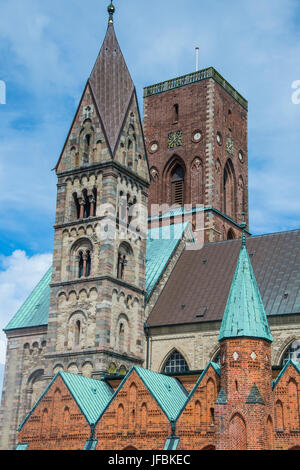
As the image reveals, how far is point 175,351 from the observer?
41.5 m

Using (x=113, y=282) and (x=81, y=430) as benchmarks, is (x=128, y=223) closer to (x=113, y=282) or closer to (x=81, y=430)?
(x=113, y=282)

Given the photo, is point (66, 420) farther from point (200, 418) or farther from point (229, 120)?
point (229, 120)

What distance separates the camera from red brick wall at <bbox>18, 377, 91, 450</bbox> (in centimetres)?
3359

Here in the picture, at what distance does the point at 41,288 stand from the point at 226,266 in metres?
12.9

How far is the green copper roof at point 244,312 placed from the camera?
31.9m

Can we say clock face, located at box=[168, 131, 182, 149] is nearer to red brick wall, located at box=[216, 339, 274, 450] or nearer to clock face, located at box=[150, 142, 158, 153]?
clock face, located at box=[150, 142, 158, 153]

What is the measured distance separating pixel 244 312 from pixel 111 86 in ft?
61.3

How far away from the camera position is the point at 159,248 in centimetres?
4834

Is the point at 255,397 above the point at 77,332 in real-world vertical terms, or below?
below

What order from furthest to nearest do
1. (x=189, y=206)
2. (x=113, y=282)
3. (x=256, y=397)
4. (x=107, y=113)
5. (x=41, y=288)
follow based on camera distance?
1. (x=189, y=206)
2. (x=41, y=288)
3. (x=107, y=113)
4. (x=113, y=282)
5. (x=256, y=397)

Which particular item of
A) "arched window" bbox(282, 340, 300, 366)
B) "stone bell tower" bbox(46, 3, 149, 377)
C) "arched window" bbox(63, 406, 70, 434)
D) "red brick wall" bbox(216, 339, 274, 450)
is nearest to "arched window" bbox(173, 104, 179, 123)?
"stone bell tower" bbox(46, 3, 149, 377)

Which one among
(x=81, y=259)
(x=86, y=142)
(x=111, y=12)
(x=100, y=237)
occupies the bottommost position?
(x=81, y=259)

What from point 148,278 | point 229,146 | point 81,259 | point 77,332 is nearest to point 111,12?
point 81,259
